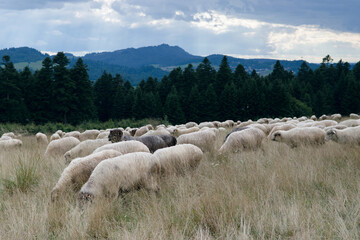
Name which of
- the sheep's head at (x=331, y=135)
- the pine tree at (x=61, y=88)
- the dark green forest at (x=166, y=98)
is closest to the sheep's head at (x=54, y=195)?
the sheep's head at (x=331, y=135)

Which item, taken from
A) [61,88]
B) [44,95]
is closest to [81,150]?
[61,88]

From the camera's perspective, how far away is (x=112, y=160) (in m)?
5.22

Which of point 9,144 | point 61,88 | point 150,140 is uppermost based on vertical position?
point 61,88

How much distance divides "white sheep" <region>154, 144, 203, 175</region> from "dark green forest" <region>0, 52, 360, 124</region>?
36501 millimetres

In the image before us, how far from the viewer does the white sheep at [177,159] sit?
6176mm

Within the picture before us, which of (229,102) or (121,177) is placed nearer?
(121,177)

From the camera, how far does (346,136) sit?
895 cm

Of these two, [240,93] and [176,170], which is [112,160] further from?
[240,93]

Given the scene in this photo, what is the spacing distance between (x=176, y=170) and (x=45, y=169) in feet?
11.4

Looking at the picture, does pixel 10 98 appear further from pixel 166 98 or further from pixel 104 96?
pixel 166 98

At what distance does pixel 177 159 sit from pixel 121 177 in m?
1.67

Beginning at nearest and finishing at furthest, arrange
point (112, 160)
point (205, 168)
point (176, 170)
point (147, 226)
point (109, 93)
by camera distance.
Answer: point (147, 226) → point (112, 160) → point (176, 170) → point (205, 168) → point (109, 93)

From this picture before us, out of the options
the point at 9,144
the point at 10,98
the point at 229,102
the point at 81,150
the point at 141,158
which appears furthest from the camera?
the point at 229,102

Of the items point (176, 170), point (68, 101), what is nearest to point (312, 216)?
point (176, 170)
